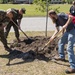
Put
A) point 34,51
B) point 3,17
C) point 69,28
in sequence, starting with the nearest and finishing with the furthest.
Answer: point 69,28
point 3,17
point 34,51

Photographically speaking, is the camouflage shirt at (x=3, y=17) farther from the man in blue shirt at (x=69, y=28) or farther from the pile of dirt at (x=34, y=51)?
the man in blue shirt at (x=69, y=28)

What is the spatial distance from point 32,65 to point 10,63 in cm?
73

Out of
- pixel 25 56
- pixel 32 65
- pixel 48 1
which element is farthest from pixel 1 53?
pixel 48 1

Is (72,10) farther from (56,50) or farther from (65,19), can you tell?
(56,50)

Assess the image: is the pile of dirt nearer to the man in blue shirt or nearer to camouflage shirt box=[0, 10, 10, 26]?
camouflage shirt box=[0, 10, 10, 26]

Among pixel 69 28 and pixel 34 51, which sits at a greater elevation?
pixel 69 28

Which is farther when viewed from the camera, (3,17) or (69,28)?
(3,17)

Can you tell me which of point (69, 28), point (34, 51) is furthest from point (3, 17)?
point (69, 28)

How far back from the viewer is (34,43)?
416 inches

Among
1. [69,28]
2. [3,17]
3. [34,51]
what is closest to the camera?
[69,28]

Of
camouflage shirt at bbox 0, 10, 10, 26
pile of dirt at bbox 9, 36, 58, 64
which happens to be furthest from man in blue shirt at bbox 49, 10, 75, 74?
camouflage shirt at bbox 0, 10, 10, 26

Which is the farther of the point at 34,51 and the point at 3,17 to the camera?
the point at 34,51

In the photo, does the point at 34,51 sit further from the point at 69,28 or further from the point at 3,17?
the point at 69,28

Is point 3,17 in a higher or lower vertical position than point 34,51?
higher
